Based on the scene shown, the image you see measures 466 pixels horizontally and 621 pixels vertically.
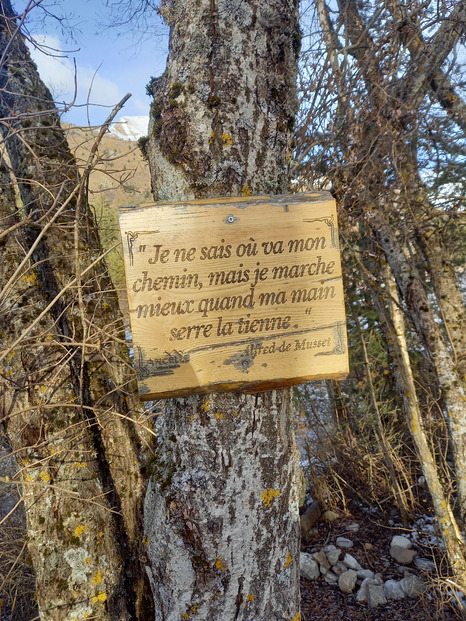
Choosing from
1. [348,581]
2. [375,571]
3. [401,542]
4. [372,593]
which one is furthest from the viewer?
[401,542]

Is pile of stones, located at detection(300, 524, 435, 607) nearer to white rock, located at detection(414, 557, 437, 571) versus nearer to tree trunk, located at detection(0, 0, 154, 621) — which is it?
white rock, located at detection(414, 557, 437, 571)

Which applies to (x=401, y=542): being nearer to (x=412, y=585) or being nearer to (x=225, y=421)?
(x=412, y=585)

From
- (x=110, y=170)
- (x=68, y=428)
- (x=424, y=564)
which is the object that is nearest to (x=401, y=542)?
(x=424, y=564)

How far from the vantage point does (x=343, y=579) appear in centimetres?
346

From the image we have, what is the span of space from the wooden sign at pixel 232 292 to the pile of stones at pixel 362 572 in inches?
121

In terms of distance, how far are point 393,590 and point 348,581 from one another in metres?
0.37

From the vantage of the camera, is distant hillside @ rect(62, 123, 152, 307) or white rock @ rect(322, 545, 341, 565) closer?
distant hillside @ rect(62, 123, 152, 307)

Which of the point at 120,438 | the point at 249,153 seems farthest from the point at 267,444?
the point at 120,438

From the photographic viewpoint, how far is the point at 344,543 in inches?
154

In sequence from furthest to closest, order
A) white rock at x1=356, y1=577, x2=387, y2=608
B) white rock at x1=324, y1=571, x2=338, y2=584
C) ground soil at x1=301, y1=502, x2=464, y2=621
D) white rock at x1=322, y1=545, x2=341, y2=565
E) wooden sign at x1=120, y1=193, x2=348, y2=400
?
1. white rock at x1=322, y1=545, x2=341, y2=565
2. white rock at x1=324, y1=571, x2=338, y2=584
3. white rock at x1=356, y1=577, x2=387, y2=608
4. ground soil at x1=301, y1=502, x2=464, y2=621
5. wooden sign at x1=120, y1=193, x2=348, y2=400

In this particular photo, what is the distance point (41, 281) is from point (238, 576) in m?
2.01

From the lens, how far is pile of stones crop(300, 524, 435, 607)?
128 inches

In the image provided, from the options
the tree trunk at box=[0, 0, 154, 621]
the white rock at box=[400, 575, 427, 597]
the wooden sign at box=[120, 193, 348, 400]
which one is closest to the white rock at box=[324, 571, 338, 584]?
the white rock at box=[400, 575, 427, 597]

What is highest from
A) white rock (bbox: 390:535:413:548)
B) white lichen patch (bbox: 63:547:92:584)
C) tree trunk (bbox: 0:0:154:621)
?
tree trunk (bbox: 0:0:154:621)
